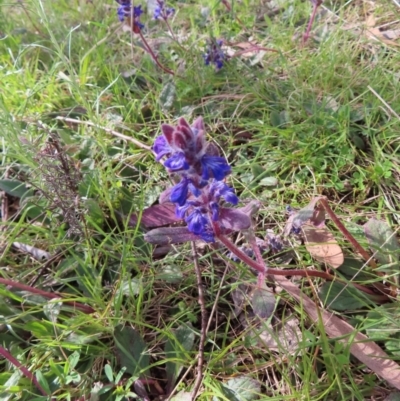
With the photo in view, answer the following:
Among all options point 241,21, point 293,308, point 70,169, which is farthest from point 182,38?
point 293,308

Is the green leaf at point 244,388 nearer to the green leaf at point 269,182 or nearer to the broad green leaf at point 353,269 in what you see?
the broad green leaf at point 353,269

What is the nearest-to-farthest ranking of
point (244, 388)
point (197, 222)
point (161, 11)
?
point (197, 222) → point (244, 388) → point (161, 11)

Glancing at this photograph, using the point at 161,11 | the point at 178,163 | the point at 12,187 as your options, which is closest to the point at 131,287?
the point at 178,163

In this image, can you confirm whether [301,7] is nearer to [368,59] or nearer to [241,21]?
[241,21]

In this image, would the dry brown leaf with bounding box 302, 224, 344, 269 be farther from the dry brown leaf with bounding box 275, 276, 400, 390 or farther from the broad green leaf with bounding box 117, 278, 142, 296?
the broad green leaf with bounding box 117, 278, 142, 296

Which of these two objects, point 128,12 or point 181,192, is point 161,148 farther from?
point 128,12

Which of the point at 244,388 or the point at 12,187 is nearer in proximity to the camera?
the point at 244,388
